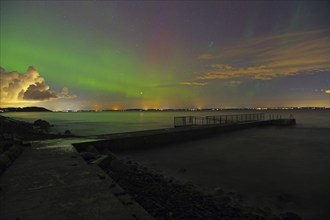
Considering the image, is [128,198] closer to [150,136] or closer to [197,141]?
[150,136]

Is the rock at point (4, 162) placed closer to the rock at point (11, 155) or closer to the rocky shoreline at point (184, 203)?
the rock at point (11, 155)

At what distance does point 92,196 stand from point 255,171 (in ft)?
37.6

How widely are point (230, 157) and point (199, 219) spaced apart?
12805 millimetres

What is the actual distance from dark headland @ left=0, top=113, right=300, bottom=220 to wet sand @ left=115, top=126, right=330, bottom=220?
61.7 inches

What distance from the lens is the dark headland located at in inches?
175

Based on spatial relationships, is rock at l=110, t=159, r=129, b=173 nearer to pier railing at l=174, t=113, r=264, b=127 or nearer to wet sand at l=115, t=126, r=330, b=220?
wet sand at l=115, t=126, r=330, b=220

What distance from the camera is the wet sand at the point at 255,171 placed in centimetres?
928

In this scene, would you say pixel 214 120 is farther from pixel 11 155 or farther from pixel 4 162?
pixel 4 162

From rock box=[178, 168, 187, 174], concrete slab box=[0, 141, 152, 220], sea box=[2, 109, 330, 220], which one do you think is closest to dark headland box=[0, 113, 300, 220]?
concrete slab box=[0, 141, 152, 220]

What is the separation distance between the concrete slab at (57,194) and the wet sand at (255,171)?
566 cm

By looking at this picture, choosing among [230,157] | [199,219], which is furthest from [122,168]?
[230,157]

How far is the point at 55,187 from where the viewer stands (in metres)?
5.74

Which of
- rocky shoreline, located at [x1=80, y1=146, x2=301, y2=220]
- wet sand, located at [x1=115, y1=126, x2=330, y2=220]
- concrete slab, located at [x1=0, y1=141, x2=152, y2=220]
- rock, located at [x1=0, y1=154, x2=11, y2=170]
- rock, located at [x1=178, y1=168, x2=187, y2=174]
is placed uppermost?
rock, located at [x1=0, y1=154, x2=11, y2=170]

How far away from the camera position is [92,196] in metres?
5.15
